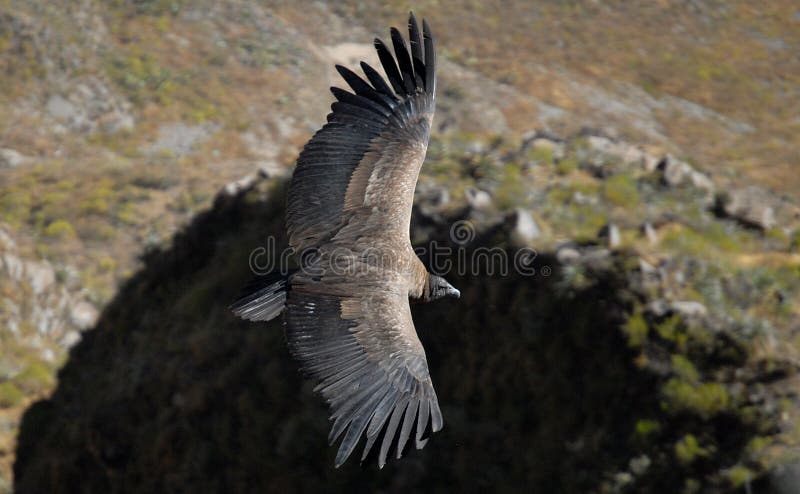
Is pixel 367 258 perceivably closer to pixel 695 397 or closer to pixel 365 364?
pixel 365 364

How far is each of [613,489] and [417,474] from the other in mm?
2767

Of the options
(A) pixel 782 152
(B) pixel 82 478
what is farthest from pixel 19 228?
(A) pixel 782 152

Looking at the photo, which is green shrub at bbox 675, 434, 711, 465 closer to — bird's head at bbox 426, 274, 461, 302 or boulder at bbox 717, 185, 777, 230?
bird's head at bbox 426, 274, 461, 302

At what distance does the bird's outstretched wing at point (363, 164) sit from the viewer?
7.59 m

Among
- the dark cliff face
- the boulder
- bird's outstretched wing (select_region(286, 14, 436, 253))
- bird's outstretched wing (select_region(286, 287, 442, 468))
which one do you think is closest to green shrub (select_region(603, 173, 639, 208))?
the boulder

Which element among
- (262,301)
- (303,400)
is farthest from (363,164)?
(303,400)

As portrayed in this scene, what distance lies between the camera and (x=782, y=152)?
68.3 feet

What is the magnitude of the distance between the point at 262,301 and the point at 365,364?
1370 millimetres

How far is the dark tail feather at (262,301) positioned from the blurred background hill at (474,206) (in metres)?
4.74

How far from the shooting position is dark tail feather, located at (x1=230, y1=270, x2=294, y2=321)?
7.14 meters

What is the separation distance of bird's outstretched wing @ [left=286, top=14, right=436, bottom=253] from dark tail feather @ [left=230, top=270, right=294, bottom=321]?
51 centimetres

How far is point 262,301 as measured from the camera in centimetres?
718

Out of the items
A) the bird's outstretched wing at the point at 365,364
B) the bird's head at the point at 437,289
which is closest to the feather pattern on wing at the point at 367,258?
the bird's outstretched wing at the point at 365,364

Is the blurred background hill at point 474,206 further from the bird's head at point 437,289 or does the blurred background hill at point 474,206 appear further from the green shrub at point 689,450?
the bird's head at point 437,289
